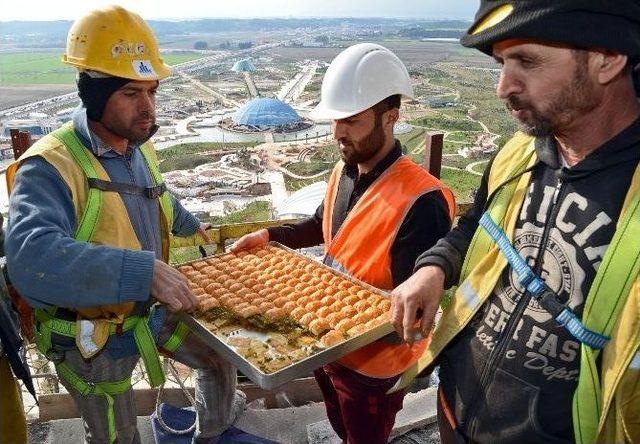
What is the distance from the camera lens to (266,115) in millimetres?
55969

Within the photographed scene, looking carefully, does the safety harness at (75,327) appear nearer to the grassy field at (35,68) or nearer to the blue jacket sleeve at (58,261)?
the blue jacket sleeve at (58,261)

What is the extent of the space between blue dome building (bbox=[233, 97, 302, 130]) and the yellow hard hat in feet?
172

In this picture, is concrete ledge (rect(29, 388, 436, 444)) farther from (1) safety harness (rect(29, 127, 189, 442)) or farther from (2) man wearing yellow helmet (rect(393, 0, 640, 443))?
(2) man wearing yellow helmet (rect(393, 0, 640, 443))

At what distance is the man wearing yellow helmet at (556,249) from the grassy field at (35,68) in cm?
10577

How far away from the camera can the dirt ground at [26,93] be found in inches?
2987

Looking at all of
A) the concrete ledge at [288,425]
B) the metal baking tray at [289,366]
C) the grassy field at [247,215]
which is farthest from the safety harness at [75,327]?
the grassy field at [247,215]

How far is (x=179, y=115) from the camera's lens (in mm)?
66375

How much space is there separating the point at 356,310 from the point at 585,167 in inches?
57.3

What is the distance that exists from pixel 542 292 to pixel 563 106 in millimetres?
680

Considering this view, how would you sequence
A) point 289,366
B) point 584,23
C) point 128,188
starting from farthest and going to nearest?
point 128,188 → point 289,366 → point 584,23

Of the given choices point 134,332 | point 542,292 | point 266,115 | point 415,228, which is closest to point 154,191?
point 134,332

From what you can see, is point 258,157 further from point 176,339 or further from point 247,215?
point 176,339

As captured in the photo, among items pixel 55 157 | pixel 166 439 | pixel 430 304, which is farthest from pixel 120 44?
pixel 166 439

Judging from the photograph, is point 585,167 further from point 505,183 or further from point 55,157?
point 55,157
